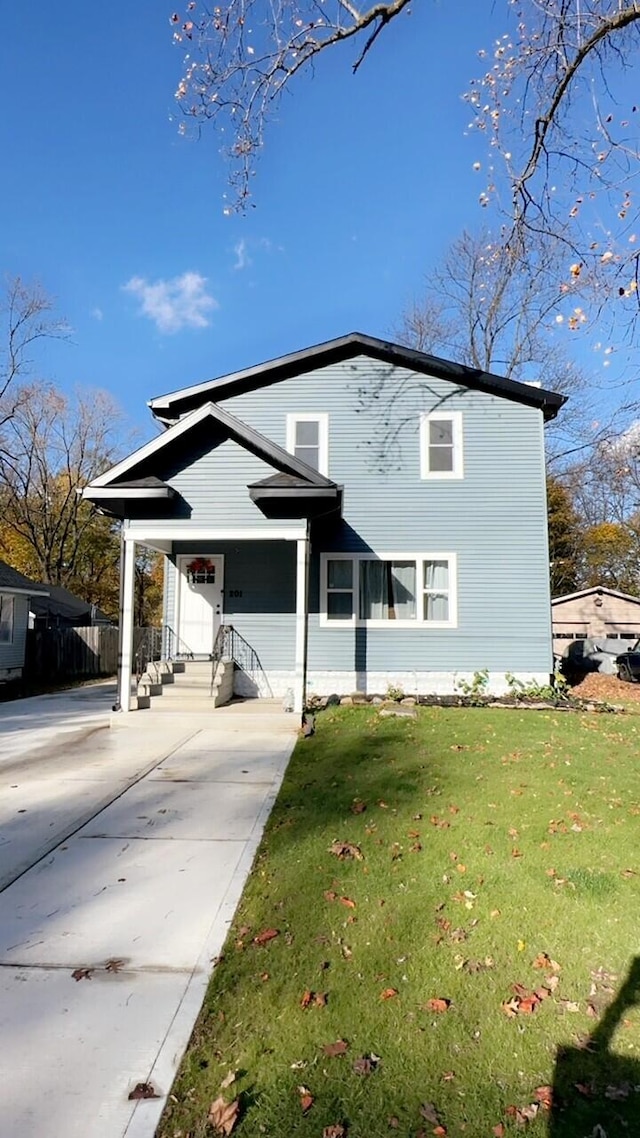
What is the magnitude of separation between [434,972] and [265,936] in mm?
936

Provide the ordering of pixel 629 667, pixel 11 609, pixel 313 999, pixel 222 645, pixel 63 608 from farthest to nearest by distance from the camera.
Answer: pixel 63 608 < pixel 11 609 < pixel 629 667 < pixel 222 645 < pixel 313 999

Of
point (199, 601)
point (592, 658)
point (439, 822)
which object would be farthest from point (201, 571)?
point (592, 658)

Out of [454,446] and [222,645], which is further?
[454,446]

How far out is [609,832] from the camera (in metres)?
4.47

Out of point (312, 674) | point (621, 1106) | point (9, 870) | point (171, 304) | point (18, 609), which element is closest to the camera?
point (621, 1106)

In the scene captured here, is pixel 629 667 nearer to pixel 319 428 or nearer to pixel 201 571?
pixel 319 428

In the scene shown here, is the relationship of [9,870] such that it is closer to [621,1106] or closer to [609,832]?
[621,1106]

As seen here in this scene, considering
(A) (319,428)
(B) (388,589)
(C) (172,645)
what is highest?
(A) (319,428)

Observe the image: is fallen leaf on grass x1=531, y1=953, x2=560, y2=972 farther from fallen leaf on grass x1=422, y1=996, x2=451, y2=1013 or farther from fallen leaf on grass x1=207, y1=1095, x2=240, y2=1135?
fallen leaf on grass x1=207, y1=1095, x2=240, y2=1135

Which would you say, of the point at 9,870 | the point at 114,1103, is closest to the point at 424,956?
the point at 114,1103

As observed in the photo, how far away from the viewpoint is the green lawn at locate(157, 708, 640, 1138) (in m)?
2.16

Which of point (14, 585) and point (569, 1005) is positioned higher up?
point (14, 585)

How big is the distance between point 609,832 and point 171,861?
320 centimetres

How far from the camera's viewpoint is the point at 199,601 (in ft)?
41.2
